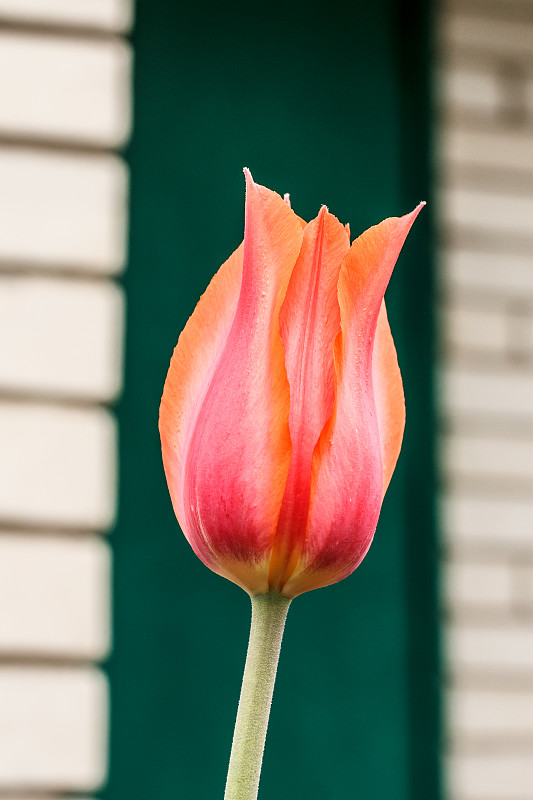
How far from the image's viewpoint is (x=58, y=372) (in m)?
1.59

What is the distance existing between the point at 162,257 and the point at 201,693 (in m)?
0.72

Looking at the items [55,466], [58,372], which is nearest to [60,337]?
[58,372]

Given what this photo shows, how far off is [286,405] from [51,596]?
127 centimetres

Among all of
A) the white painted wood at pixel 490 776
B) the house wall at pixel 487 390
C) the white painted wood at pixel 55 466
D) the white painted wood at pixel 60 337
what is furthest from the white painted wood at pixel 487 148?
the white painted wood at pixel 490 776

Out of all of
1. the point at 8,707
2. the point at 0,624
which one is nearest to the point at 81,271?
the point at 0,624

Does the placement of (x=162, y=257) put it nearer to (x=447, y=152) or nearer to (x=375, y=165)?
(x=375, y=165)

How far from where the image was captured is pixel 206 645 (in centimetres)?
169

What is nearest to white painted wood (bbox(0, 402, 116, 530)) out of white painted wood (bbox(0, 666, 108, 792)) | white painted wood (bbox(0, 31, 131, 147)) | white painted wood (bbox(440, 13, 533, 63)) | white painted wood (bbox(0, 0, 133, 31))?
white painted wood (bbox(0, 666, 108, 792))

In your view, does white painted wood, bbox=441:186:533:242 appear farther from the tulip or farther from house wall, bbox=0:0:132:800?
the tulip

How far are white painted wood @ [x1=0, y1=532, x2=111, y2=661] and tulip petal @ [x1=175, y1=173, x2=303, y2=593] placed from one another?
1.23 meters

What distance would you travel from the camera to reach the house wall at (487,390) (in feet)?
5.93

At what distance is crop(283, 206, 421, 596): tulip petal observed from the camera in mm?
336

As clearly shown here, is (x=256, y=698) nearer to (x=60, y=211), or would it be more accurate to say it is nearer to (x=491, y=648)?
(x=60, y=211)

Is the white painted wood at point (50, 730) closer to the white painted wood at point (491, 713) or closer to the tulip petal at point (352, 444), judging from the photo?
the white painted wood at point (491, 713)
